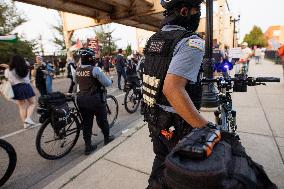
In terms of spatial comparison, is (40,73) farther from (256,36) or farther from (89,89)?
(256,36)

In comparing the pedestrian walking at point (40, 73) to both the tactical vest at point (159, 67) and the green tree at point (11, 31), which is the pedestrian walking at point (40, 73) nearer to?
the tactical vest at point (159, 67)

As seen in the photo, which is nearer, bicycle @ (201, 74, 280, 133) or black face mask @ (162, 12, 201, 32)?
black face mask @ (162, 12, 201, 32)

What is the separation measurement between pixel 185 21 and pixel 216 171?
1.13 m

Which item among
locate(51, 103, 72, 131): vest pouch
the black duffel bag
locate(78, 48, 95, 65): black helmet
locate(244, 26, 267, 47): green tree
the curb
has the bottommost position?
the curb

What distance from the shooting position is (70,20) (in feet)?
60.5

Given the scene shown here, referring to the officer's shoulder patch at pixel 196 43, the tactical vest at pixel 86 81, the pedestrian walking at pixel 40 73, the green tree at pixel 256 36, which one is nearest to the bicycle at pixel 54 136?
the tactical vest at pixel 86 81

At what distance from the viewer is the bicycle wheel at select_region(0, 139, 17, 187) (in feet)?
11.8

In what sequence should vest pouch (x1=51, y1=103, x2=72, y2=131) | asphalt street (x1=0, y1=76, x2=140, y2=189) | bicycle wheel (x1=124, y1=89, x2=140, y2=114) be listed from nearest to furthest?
asphalt street (x1=0, y1=76, x2=140, y2=189) < vest pouch (x1=51, y1=103, x2=72, y2=131) < bicycle wheel (x1=124, y1=89, x2=140, y2=114)

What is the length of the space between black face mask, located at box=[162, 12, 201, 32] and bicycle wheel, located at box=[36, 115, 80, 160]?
316cm

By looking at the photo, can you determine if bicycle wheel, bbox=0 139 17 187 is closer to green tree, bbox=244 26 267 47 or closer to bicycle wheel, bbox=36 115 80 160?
bicycle wheel, bbox=36 115 80 160

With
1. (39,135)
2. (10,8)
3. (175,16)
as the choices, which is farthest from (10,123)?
(10,8)

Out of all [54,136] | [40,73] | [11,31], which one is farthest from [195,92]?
[11,31]

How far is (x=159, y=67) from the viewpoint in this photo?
1.88m

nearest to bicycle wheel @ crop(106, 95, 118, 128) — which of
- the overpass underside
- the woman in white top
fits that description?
the woman in white top
